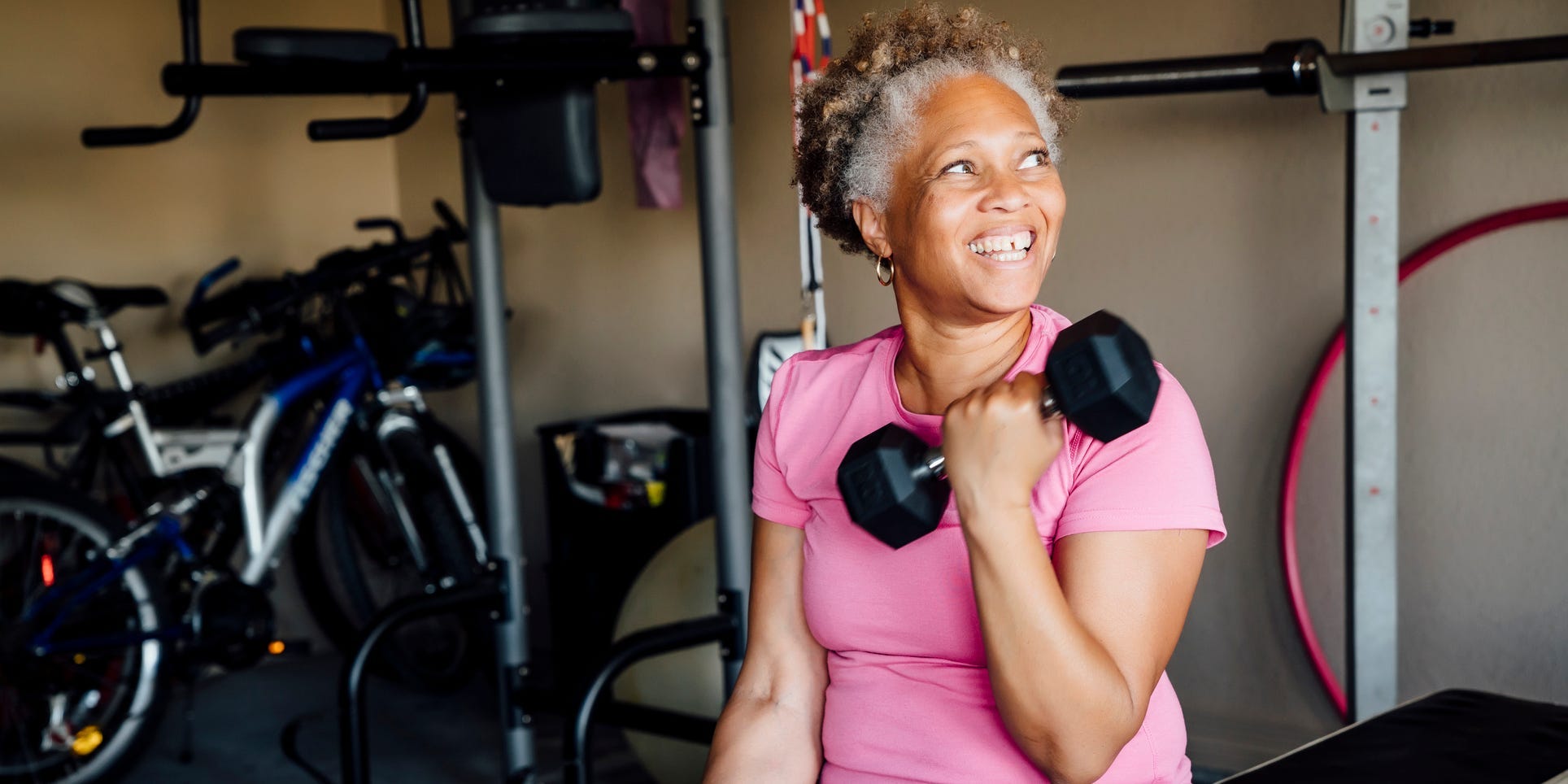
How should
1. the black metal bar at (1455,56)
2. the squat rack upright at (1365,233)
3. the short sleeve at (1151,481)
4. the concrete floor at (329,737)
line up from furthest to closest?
the concrete floor at (329,737) → the squat rack upright at (1365,233) → the black metal bar at (1455,56) → the short sleeve at (1151,481)

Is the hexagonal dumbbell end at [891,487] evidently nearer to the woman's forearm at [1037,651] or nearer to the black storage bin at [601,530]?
the woman's forearm at [1037,651]

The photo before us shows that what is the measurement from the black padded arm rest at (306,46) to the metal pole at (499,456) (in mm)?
392

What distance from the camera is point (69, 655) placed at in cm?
296

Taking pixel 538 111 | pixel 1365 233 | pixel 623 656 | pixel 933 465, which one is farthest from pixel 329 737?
pixel 933 465

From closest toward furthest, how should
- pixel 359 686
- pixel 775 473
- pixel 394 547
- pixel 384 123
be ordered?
pixel 775 473 → pixel 384 123 → pixel 359 686 → pixel 394 547

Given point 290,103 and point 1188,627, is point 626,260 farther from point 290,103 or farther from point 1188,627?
point 1188,627

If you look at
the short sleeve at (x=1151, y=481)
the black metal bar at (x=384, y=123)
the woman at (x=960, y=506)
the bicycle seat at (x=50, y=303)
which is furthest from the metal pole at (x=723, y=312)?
the bicycle seat at (x=50, y=303)

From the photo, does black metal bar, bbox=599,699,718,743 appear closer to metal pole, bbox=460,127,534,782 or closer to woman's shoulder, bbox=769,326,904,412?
metal pole, bbox=460,127,534,782

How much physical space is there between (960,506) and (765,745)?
0.46 meters

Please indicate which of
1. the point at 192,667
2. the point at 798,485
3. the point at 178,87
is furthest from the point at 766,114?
the point at 798,485

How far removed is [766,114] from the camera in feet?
10.9

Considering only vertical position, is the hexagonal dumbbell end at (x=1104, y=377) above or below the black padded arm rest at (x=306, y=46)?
below

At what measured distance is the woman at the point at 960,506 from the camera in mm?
1064

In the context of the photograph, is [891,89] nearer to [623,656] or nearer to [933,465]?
[933,465]
